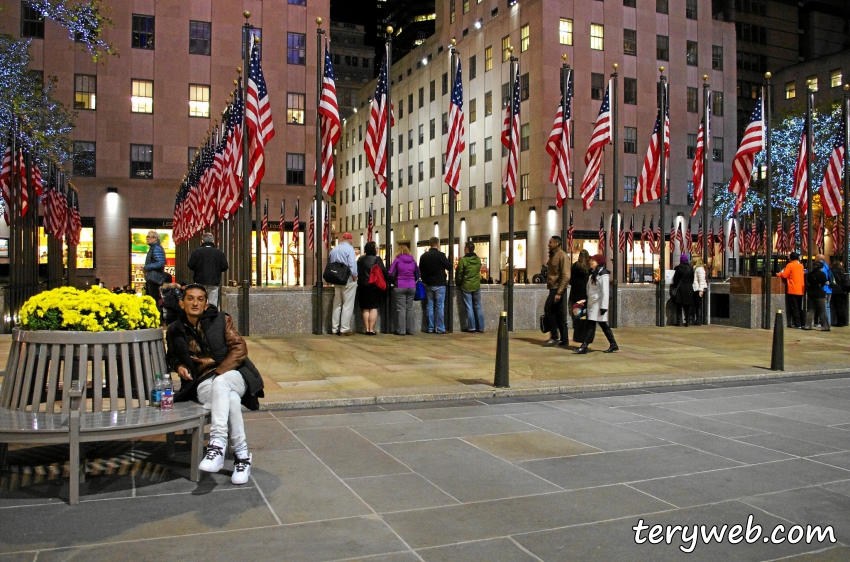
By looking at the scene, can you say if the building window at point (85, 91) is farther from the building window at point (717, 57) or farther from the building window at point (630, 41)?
the building window at point (717, 57)

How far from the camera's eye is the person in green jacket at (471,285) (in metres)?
17.9

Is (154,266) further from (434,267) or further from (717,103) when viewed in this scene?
(717,103)

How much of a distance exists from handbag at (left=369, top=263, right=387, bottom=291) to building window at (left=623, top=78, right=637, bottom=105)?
41075 millimetres

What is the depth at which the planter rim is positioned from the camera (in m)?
5.58

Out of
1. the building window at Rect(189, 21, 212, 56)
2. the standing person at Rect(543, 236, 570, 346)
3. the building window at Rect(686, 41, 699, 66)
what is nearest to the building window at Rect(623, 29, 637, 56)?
the building window at Rect(686, 41, 699, 66)

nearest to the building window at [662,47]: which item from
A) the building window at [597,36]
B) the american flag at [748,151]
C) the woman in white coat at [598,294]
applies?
the building window at [597,36]

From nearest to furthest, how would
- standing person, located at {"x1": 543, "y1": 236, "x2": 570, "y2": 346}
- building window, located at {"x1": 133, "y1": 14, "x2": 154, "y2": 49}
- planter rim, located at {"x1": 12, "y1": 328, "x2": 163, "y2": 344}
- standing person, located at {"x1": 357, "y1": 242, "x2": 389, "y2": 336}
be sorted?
planter rim, located at {"x1": 12, "y1": 328, "x2": 163, "y2": 344}, standing person, located at {"x1": 543, "y1": 236, "x2": 570, "y2": 346}, standing person, located at {"x1": 357, "y1": 242, "x2": 389, "y2": 336}, building window, located at {"x1": 133, "y1": 14, "x2": 154, "y2": 49}

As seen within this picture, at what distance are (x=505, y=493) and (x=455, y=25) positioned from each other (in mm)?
67891

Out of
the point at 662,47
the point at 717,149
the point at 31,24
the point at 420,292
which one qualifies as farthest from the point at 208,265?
the point at 717,149

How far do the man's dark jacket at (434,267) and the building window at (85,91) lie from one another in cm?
3206

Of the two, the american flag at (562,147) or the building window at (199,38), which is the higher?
the building window at (199,38)

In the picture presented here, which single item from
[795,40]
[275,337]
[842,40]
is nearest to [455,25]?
[795,40]

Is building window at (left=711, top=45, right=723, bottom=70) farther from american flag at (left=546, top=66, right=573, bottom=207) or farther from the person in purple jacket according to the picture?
the person in purple jacket

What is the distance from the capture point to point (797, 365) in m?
13.2
